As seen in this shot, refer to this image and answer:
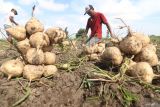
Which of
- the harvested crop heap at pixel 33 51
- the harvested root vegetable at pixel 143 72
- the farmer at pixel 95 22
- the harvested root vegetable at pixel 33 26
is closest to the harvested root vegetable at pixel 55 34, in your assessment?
the harvested crop heap at pixel 33 51

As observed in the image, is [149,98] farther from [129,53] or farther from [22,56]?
[22,56]

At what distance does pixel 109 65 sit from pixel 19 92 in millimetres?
1809

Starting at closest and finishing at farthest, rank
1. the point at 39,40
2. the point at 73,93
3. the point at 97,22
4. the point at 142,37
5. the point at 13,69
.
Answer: the point at 73,93 < the point at 13,69 < the point at 39,40 < the point at 142,37 < the point at 97,22

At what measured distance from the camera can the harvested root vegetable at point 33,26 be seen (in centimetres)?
618

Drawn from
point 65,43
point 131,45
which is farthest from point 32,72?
point 131,45

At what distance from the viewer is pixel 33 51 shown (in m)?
6.02

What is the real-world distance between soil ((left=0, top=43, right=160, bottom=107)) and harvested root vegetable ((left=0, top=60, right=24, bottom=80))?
0.11 m

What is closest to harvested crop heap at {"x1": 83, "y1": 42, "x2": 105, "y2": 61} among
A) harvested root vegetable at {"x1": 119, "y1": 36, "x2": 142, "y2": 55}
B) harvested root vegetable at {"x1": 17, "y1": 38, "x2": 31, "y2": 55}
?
harvested root vegetable at {"x1": 119, "y1": 36, "x2": 142, "y2": 55}

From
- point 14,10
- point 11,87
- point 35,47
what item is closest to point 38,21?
point 35,47

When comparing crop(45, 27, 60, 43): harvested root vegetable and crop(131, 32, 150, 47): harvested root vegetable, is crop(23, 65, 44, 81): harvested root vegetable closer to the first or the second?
crop(45, 27, 60, 43): harvested root vegetable

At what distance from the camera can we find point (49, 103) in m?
5.24

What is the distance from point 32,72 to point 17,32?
87cm

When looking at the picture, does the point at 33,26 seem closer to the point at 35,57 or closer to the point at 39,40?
the point at 39,40

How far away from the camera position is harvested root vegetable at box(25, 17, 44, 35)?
20.3ft
